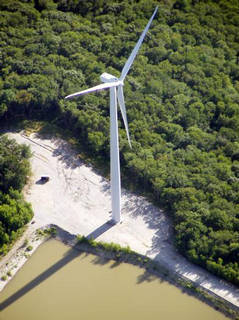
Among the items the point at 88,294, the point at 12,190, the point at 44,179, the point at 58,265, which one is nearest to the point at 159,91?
the point at 44,179

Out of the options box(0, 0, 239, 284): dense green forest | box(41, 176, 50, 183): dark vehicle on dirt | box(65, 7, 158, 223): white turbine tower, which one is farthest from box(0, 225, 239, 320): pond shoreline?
box(41, 176, 50, 183): dark vehicle on dirt

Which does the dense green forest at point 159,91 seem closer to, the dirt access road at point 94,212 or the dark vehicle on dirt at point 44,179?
the dirt access road at point 94,212

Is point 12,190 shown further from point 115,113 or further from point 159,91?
point 159,91

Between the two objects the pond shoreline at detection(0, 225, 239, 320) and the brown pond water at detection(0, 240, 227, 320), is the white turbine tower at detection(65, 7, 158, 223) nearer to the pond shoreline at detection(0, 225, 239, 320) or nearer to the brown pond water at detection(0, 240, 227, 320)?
the pond shoreline at detection(0, 225, 239, 320)

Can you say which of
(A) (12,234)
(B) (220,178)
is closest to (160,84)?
(B) (220,178)

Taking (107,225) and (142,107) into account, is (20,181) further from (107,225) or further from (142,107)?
(142,107)
